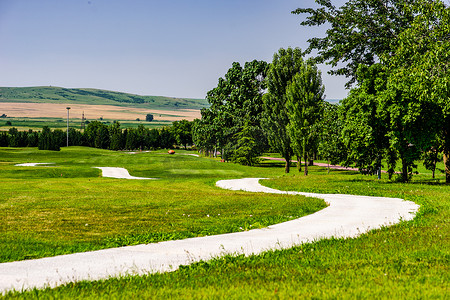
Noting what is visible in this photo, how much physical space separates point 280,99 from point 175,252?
150 feet

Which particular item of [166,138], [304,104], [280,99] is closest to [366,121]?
[304,104]

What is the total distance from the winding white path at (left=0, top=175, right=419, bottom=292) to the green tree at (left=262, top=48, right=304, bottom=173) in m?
36.1

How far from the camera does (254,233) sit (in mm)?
10133

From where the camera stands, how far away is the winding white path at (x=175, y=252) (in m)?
6.34

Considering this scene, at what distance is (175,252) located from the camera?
8023 mm

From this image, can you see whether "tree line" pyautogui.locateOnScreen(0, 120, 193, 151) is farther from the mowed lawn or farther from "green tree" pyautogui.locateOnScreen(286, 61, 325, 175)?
the mowed lawn

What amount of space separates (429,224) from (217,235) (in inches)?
223

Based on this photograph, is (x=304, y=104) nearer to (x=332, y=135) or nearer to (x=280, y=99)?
(x=280, y=99)

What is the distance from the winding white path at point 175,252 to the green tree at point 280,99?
36.1 m

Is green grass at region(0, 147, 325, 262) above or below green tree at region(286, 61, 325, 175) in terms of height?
below

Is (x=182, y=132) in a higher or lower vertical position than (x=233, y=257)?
higher

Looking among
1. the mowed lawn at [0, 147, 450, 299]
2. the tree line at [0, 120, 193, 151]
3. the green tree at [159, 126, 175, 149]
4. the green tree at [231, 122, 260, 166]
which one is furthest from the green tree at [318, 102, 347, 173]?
the green tree at [159, 126, 175, 149]

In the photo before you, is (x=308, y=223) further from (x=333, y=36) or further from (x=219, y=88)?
(x=219, y=88)

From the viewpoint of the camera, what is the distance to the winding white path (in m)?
6.34
